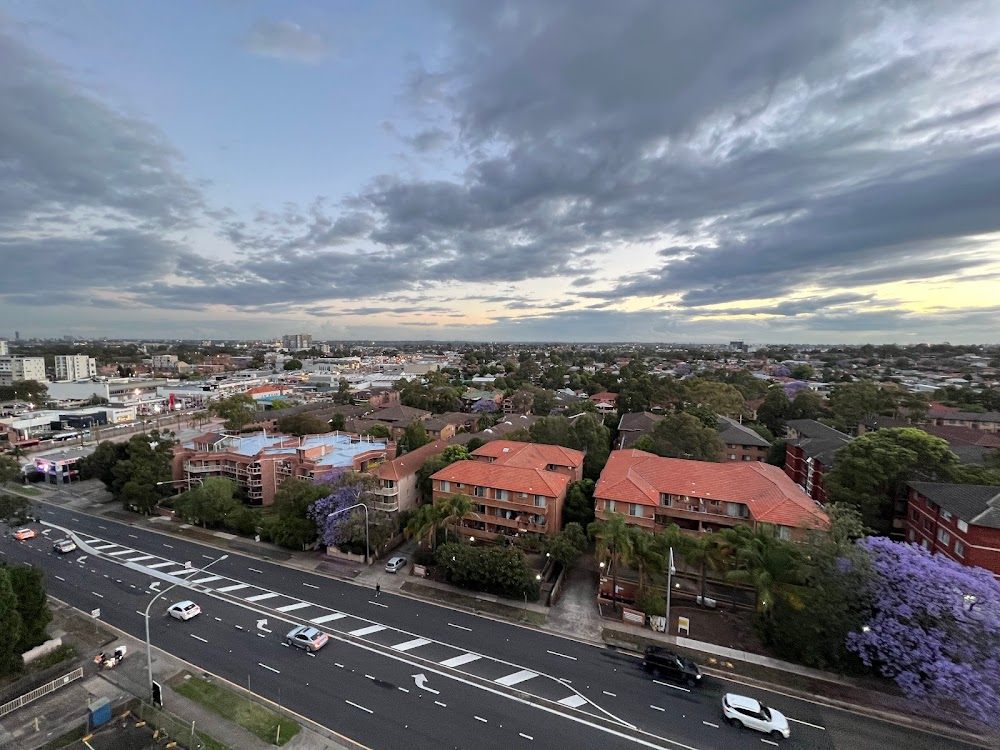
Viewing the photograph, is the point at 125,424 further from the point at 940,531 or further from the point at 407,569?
the point at 940,531

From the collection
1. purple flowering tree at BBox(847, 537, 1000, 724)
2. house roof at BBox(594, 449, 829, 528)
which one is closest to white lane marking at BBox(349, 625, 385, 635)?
house roof at BBox(594, 449, 829, 528)

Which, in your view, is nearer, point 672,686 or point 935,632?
point 935,632

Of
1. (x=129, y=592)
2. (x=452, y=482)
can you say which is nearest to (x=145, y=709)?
(x=129, y=592)

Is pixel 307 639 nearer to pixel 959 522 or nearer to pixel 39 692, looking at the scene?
pixel 39 692

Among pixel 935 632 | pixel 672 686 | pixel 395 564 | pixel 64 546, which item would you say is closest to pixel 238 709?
pixel 395 564

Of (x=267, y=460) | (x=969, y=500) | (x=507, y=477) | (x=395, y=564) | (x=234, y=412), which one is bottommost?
(x=395, y=564)

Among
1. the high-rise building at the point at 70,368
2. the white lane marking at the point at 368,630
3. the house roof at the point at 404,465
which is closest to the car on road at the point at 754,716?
the white lane marking at the point at 368,630

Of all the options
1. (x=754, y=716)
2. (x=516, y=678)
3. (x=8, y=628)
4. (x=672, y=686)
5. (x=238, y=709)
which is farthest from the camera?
(x=516, y=678)
